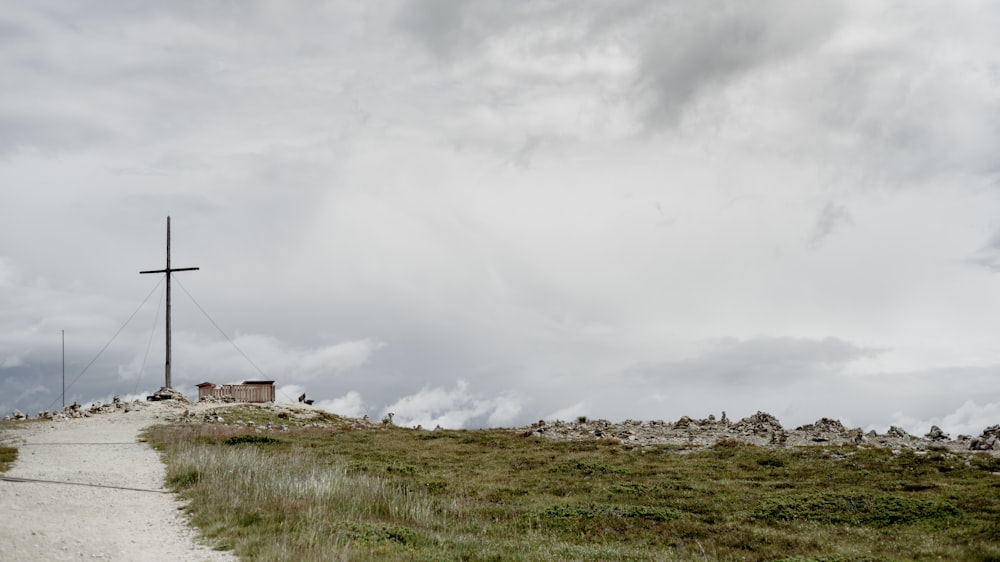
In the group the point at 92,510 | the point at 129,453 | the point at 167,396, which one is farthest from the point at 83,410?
the point at 92,510

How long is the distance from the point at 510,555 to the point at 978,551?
10444mm

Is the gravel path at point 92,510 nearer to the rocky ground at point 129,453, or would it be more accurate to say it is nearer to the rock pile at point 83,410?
the rocky ground at point 129,453

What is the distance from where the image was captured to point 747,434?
42.9m

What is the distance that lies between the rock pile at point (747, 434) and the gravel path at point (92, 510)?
79.8 ft

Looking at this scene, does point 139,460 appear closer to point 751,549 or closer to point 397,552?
point 397,552

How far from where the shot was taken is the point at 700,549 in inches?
692

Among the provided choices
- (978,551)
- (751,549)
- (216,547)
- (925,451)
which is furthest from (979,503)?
(216,547)

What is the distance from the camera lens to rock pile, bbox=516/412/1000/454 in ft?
121

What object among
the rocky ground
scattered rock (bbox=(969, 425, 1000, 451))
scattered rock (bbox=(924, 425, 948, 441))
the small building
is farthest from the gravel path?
scattered rock (bbox=(924, 425, 948, 441))

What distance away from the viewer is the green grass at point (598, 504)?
53.7 ft

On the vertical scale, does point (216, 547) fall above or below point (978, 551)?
above

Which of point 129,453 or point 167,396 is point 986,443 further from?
point 167,396

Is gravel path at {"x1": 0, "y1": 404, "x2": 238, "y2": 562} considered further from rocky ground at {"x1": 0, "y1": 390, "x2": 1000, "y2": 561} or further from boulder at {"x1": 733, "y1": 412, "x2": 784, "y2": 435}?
boulder at {"x1": 733, "y1": 412, "x2": 784, "y2": 435}

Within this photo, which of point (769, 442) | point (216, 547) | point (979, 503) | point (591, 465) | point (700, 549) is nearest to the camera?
point (216, 547)
